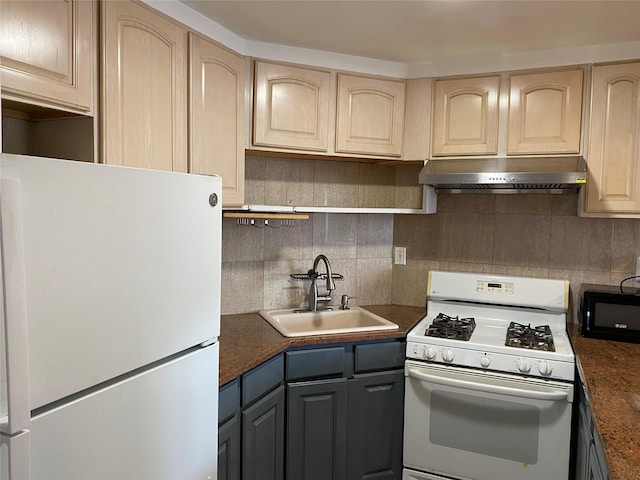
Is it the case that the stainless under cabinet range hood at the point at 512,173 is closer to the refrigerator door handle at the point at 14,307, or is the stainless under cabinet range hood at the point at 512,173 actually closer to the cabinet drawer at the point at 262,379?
the cabinet drawer at the point at 262,379

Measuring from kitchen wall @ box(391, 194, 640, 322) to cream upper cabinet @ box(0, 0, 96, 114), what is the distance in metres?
1.97

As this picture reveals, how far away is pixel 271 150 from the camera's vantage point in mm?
2418

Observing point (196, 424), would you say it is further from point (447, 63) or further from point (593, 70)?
point (593, 70)

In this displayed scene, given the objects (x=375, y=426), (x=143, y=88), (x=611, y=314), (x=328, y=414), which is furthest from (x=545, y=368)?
(x=143, y=88)

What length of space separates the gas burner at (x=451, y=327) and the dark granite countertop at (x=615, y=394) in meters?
0.47

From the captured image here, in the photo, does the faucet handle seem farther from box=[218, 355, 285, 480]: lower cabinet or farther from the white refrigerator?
the white refrigerator

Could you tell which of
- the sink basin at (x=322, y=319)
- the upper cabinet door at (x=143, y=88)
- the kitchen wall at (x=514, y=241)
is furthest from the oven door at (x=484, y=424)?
the upper cabinet door at (x=143, y=88)

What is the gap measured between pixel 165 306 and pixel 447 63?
2.02 meters

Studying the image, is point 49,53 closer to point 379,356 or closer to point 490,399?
point 379,356

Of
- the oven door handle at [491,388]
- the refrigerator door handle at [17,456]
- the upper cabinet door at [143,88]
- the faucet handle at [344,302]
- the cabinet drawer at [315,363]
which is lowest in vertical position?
the oven door handle at [491,388]

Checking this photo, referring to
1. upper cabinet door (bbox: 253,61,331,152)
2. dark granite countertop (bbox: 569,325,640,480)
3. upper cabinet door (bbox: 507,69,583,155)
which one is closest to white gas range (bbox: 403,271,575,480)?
dark granite countertop (bbox: 569,325,640,480)

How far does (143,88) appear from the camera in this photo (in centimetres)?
174

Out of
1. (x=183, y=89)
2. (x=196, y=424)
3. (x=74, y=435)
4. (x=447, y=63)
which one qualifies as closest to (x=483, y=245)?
(x=447, y=63)

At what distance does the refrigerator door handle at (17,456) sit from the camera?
2.69ft
